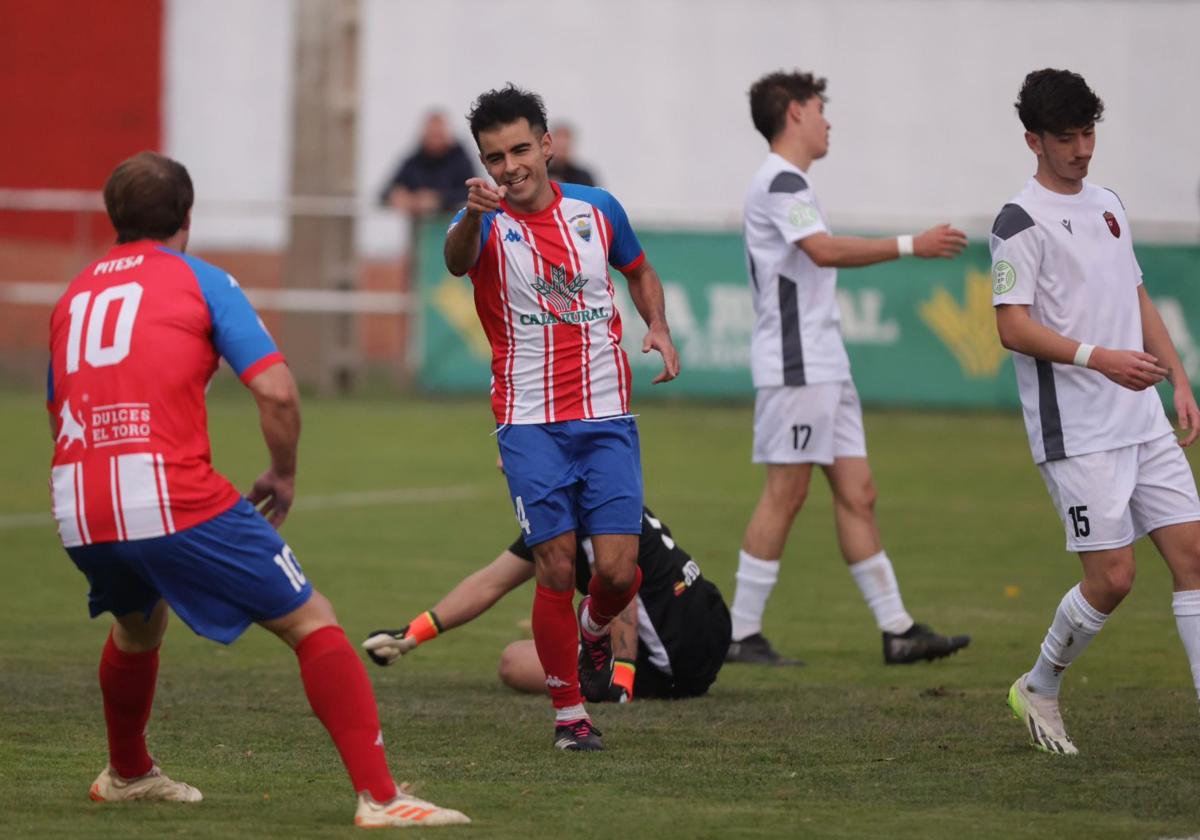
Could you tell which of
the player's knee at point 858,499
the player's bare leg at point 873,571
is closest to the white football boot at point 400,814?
the player's bare leg at point 873,571

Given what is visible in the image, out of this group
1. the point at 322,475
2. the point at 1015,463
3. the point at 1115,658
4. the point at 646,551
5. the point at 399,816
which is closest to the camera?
the point at 399,816

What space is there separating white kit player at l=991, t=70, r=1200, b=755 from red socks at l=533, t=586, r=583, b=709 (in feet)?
4.74

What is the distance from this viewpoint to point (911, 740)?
22.1 ft

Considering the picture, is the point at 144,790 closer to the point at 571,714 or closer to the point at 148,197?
the point at 571,714

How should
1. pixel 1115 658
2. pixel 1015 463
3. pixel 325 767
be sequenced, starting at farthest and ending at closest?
pixel 1015 463 < pixel 1115 658 < pixel 325 767

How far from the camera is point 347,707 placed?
5.36 metres

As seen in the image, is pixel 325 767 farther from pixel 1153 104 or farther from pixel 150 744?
pixel 1153 104

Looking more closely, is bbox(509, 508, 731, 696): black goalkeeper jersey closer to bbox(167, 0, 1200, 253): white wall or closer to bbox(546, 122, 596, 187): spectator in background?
bbox(546, 122, 596, 187): spectator in background

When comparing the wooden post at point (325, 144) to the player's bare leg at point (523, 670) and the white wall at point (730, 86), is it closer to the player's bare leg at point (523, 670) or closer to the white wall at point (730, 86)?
the white wall at point (730, 86)

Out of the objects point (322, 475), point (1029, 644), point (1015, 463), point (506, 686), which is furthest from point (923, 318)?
point (506, 686)

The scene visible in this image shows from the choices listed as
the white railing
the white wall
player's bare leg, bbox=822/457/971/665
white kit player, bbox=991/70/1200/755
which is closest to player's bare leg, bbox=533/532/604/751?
white kit player, bbox=991/70/1200/755

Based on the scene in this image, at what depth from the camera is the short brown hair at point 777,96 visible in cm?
895

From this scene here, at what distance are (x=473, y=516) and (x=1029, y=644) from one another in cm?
494

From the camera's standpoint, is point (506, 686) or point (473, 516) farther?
point (473, 516)
